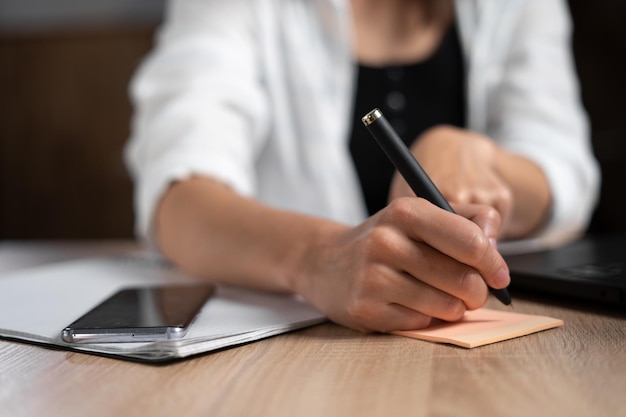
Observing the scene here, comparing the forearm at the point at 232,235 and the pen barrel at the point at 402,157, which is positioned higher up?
the pen barrel at the point at 402,157

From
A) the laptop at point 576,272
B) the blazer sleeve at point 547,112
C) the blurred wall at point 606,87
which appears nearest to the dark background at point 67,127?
the blurred wall at point 606,87

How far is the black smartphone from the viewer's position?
382 millimetres

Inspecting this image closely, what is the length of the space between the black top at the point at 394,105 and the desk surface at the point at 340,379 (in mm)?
520

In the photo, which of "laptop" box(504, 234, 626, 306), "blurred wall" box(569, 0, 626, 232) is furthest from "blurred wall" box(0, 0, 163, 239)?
"laptop" box(504, 234, 626, 306)

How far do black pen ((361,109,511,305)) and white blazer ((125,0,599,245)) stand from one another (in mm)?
368

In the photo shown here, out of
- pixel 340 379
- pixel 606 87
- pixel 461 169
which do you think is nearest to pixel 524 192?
pixel 461 169

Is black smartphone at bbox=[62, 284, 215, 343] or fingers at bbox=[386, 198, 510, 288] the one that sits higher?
fingers at bbox=[386, 198, 510, 288]

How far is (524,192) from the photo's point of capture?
76 centimetres

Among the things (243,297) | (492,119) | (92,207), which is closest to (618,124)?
(492,119)

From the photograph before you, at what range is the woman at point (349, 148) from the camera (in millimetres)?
411

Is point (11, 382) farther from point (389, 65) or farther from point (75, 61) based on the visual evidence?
point (75, 61)

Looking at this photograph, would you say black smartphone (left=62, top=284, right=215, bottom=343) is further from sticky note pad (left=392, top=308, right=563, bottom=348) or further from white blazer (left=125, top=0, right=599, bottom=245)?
white blazer (left=125, top=0, right=599, bottom=245)

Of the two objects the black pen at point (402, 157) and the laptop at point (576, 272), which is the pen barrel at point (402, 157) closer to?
the black pen at point (402, 157)

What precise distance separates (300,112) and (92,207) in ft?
4.68
